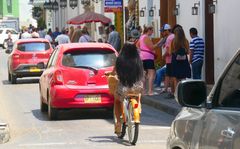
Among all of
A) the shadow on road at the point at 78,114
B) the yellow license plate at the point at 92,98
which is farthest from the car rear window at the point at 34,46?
the yellow license plate at the point at 92,98

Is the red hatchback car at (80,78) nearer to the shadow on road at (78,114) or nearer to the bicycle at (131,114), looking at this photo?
the shadow on road at (78,114)

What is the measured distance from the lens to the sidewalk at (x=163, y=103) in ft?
47.4

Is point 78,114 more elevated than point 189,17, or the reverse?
point 189,17

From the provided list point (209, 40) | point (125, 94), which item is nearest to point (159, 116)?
point (125, 94)

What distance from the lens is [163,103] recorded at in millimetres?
15391

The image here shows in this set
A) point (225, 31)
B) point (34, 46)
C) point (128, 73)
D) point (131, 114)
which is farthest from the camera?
point (34, 46)

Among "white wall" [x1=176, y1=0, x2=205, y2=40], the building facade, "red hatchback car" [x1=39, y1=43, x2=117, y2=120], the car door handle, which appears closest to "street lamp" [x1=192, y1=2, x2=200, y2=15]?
the building facade

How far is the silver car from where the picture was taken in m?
4.27

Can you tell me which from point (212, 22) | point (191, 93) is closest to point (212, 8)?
point (212, 22)

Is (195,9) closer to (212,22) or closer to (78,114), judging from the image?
(212,22)

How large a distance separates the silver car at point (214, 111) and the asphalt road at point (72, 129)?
211 inches

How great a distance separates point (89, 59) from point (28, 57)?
407 inches

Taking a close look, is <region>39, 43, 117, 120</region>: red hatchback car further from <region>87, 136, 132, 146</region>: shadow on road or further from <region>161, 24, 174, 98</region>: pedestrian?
<region>161, 24, 174, 98</region>: pedestrian

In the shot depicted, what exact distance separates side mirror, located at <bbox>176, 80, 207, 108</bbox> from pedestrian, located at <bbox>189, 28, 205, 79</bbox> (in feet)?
36.9
